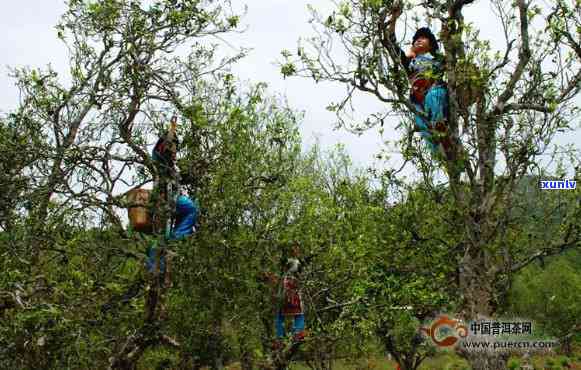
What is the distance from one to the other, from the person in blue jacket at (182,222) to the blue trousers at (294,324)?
2.59 m

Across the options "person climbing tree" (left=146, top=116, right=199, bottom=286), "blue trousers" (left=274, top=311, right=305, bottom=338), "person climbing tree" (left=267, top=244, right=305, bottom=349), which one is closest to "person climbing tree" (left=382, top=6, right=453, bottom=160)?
"person climbing tree" (left=267, top=244, right=305, bottom=349)

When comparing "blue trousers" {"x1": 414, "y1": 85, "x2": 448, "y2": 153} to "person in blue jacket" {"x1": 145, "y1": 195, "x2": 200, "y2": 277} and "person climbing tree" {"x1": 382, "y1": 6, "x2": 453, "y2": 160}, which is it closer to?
"person climbing tree" {"x1": 382, "y1": 6, "x2": 453, "y2": 160}

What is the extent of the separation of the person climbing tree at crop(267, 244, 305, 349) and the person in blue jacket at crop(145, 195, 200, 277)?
59.9 inches

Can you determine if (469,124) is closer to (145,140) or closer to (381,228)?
(381,228)

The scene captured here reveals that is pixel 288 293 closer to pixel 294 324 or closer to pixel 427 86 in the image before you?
pixel 294 324

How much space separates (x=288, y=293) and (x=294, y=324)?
4.72 feet

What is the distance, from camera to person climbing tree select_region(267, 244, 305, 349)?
906cm

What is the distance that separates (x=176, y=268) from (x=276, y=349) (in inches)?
91.9

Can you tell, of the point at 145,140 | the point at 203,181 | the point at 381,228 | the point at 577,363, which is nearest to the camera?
the point at 203,181

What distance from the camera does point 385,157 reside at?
8641mm

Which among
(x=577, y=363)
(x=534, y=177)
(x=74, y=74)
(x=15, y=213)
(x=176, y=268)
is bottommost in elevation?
(x=577, y=363)

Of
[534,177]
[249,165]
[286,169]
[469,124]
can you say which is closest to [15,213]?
[249,165]

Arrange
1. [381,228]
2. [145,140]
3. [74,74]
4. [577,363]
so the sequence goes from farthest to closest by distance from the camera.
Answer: [577,363], [381,228], [74,74], [145,140]

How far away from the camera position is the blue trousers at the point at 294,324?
393 inches
